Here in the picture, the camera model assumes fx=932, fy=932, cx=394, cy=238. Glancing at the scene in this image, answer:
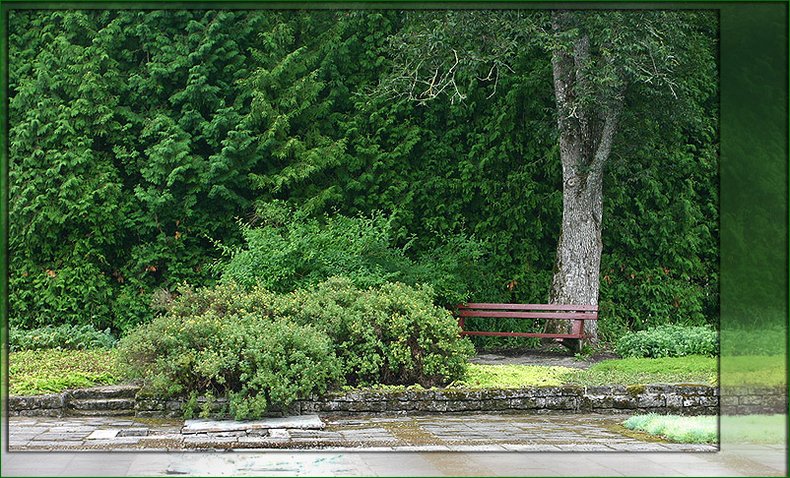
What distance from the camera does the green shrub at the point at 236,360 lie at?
699 cm

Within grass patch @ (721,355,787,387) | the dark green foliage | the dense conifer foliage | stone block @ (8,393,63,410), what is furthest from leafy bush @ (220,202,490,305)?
grass patch @ (721,355,787,387)

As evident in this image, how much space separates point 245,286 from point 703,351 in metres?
4.97

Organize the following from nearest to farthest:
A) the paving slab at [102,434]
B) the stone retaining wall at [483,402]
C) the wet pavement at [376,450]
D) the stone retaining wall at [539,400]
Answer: the wet pavement at [376,450] < the paving slab at [102,434] < the stone retaining wall at [483,402] < the stone retaining wall at [539,400]

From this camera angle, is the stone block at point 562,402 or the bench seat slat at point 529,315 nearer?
the stone block at point 562,402

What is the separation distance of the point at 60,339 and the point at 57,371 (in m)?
2.37

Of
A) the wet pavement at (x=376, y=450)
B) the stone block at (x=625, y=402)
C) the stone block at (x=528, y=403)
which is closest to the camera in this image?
the wet pavement at (x=376, y=450)

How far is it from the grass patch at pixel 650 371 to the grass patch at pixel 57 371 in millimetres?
4142

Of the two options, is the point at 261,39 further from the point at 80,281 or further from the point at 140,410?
the point at 140,410

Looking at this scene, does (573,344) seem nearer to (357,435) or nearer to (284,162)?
(284,162)

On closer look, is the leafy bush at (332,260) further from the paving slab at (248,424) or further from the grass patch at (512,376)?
the paving slab at (248,424)

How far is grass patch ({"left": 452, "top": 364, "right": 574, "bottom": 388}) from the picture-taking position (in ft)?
25.9

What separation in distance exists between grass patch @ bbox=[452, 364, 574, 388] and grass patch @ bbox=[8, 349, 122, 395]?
3.07 meters

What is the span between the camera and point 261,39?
12742mm

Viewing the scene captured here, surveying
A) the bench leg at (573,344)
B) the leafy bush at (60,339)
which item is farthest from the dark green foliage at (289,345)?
the bench leg at (573,344)
